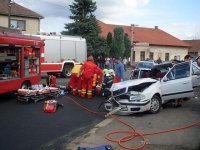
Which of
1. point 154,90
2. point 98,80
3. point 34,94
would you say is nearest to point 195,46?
point 98,80

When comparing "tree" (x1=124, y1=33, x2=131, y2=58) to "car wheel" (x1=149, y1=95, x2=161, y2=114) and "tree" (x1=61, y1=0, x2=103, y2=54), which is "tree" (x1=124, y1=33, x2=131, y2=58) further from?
"car wheel" (x1=149, y1=95, x2=161, y2=114)

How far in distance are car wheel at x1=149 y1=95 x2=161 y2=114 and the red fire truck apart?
5501mm

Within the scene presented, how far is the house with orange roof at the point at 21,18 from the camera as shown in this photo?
3950 centimetres

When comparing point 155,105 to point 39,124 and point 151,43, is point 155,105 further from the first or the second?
point 151,43

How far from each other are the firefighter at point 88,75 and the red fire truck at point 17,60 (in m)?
2.25

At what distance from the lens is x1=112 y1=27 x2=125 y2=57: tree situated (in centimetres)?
4881

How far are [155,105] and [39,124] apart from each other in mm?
3814

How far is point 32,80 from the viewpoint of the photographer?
14.8 metres

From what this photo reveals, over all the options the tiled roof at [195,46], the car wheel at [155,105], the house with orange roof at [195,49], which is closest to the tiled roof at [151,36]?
the house with orange roof at [195,49]

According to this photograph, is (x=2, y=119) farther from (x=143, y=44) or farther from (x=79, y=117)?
(x=143, y=44)

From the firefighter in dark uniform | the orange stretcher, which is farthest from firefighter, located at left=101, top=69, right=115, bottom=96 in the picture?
the orange stretcher

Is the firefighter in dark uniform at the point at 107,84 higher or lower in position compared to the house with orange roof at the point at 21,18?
lower

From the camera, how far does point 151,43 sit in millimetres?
64125

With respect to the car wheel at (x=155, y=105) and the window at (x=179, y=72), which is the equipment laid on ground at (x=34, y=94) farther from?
the window at (x=179, y=72)
